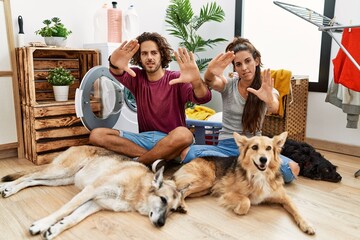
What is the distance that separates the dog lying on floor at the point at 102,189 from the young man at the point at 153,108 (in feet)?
1.14

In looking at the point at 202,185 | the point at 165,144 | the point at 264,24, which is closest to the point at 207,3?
the point at 264,24

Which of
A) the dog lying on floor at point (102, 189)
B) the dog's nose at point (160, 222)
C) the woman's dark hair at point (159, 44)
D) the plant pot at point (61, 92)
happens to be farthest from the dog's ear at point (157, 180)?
the plant pot at point (61, 92)

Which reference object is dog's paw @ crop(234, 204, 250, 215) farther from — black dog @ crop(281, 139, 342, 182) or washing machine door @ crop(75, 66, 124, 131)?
washing machine door @ crop(75, 66, 124, 131)

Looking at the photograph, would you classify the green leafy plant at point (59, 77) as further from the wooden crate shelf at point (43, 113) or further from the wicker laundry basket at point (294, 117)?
the wicker laundry basket at point (294, 117)

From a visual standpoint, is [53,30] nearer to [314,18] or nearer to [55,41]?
[55,41]

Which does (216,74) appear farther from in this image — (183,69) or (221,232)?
(221,232)

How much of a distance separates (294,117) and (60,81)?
2.42 m

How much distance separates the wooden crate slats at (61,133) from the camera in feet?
9.07

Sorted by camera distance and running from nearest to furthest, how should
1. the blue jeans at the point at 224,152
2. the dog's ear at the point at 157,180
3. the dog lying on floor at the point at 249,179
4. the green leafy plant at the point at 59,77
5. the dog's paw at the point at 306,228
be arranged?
the dog's paw at the point at 306,228 < the dog's ear at the point at 157,180 < the dog lying on floor at the point at 249,179 < the blue jeans at the point at 224,152 < the green leafy plant at the point at 59,77

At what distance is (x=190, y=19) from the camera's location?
404 cm

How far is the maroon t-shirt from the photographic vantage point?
2.42 m

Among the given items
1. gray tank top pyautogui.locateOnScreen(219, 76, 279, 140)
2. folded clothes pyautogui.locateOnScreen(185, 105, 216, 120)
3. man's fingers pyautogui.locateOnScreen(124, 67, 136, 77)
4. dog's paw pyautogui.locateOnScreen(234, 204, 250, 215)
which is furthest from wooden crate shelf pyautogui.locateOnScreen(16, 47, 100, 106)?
dog's paw pyautogui.locateOnScreen(234, 204, 250, 215)

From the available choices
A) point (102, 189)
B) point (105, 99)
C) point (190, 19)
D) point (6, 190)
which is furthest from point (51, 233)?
point (190, 19)

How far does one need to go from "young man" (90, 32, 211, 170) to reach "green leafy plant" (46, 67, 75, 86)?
769mm
